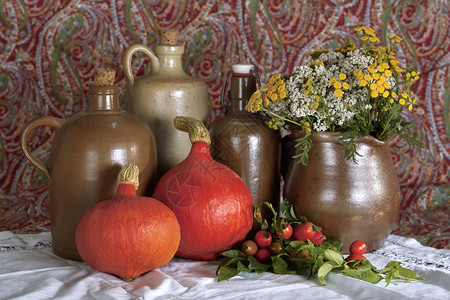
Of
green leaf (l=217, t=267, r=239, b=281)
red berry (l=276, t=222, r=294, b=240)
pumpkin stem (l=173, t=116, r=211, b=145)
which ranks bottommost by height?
green leaf (l=217, t=267, r=239, b=281)

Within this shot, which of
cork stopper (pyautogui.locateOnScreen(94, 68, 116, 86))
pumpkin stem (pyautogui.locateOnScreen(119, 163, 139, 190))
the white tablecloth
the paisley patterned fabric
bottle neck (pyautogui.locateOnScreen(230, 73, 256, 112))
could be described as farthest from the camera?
the paisley patterned fabric

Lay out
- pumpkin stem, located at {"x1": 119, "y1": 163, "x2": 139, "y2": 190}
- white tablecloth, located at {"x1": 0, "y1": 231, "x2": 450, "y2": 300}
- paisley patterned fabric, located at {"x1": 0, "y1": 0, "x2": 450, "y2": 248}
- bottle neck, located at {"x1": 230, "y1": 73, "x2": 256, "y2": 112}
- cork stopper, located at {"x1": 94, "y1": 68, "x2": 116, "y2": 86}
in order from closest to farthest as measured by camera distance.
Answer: white tablecloth, located at {"x1": 0, "y1": 231, "x2": 450, "y2": 300}
pumpkin stem, located at {"x1": 119, "y1": 163, "x2": 139, "y2": 190}
cork stopper, located at {"x1": 94, "y1": 68, "x2": 116, "y2": 86}
bottle neck, located at {"x1": 230, "y1": 73, "x2": 256, "y2": 112}
paisley patterned fabric, located at {"x1": 0, "y1": 0, "x2": 450, "y2": 248}

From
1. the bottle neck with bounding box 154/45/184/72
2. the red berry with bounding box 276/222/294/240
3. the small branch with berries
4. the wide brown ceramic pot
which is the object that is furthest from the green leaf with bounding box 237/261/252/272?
the bottle neck with bounding box 154/45/184/72

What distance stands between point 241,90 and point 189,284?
50cm

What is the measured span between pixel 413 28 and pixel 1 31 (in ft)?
4.25

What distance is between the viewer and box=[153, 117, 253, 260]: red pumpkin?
1.20 m

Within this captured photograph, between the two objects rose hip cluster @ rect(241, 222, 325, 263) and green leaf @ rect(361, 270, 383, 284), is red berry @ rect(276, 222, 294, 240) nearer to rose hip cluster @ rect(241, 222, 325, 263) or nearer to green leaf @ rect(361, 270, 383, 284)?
rose hip cluster @ rect(241, 222, 325, 263)

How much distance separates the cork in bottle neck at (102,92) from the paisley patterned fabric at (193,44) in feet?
2.05

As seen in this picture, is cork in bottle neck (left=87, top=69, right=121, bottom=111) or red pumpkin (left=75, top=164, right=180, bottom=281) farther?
cork in bottle neck (left=87, top=69, right=121, bottom=111)

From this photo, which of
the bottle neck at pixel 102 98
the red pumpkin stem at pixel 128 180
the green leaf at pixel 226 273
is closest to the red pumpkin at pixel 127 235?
the red pumpkin stem at pixel 128 180

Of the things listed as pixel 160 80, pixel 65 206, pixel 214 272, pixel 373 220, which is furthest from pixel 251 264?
pixel 160 80

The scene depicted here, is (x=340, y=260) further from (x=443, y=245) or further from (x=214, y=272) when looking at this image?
(x=443, y=245)

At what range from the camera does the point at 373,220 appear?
1302 millimetres

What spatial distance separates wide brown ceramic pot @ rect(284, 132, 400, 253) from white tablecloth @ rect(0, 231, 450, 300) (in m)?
0.08
